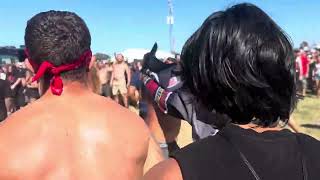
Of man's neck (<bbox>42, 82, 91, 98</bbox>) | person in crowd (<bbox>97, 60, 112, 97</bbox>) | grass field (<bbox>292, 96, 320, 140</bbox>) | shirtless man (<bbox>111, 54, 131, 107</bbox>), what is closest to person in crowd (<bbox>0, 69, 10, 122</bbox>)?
grass field (<bbox>292, 96, 320, 140</bbox>)

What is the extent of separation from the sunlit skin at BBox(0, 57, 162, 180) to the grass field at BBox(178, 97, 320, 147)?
18.2 feet

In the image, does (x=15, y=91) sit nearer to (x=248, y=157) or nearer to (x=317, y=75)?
(x=317, y=75)

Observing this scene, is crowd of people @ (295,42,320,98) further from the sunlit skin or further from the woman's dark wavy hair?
the woman's dark wavy hair

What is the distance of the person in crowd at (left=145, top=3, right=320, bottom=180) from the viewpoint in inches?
59.7

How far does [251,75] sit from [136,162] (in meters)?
1.16

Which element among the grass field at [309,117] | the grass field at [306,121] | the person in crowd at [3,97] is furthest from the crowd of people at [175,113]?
the grass field at [309,117]

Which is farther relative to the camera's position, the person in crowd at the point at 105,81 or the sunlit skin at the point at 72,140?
the person in crowd at the point at 105,81

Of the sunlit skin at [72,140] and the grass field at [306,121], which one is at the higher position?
the sunlit skin at [72,140]

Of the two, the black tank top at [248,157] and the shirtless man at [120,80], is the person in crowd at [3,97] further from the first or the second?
the black tank top at [248,157]

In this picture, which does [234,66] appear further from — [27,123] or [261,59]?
[27,123]

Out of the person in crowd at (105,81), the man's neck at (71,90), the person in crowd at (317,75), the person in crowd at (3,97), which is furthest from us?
the person in crowd at (317,75)

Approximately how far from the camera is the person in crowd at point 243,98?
1.52 m

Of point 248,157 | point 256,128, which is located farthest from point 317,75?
point 248,157

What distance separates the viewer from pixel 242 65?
1.57 m
